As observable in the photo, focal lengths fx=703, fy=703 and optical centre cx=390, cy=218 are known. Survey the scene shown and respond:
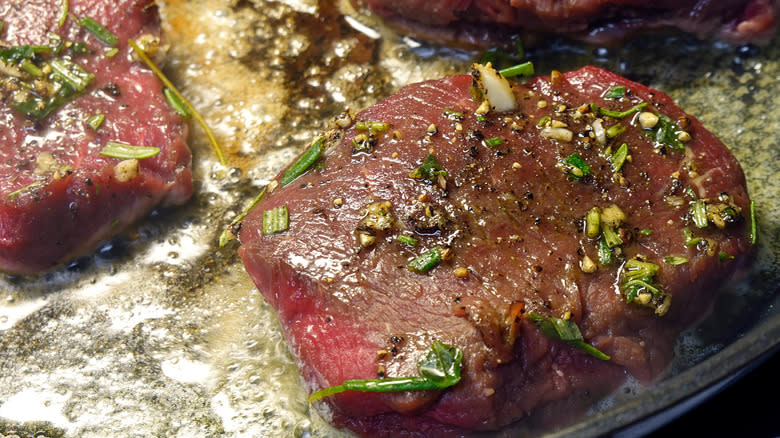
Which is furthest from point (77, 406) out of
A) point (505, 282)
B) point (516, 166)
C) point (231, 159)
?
point (516, 166)

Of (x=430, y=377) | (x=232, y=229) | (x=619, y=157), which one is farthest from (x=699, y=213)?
(x=232, y=229)

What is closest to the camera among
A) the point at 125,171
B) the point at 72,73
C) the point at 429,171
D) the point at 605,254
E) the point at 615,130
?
the point at 605,254

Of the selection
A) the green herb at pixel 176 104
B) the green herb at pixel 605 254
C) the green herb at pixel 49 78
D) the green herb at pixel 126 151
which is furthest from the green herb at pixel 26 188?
the green herb at pixel 605 254

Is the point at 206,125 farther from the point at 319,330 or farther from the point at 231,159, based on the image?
the point at 319,330

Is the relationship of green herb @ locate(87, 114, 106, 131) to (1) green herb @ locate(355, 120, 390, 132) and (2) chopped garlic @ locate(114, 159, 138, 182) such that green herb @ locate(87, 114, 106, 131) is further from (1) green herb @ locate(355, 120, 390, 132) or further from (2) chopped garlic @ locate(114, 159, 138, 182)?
(1) green herb @ locate(355, 120, 390, 132)

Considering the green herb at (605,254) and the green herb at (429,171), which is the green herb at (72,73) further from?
the green herb at (605,254)

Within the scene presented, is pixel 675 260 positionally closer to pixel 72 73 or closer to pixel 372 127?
pixel 372 127
